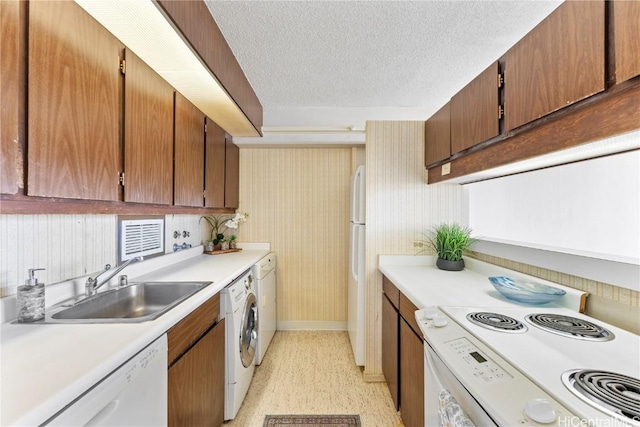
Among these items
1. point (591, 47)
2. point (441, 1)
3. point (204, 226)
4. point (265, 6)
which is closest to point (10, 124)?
point (265, 6)

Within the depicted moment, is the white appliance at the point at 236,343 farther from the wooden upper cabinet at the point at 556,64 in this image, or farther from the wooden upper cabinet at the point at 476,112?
the wooden upper cabinet at the point at 556,64

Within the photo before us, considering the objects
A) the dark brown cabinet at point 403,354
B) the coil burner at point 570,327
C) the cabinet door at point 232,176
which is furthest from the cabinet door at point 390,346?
the cabinet door at point 232,176

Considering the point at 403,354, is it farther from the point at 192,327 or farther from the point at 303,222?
the point at 303,222

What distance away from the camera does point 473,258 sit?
2186 mm

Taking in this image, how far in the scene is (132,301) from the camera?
1646 millimetres

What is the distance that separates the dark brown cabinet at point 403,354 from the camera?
4.74 feet

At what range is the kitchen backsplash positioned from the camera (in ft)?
3.81

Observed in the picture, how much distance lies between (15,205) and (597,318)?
2.18 m

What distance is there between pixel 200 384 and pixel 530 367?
4.73 feet

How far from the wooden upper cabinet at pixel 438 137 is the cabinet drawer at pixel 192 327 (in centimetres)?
173

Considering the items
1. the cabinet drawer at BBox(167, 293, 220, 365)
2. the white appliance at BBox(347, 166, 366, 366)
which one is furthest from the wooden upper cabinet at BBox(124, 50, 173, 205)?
the white appliance at BBox(347, 166, 366, 366)

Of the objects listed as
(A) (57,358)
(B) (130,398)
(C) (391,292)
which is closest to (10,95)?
(A) (57,358)

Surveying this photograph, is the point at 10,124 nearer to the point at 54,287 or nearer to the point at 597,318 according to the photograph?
the point at 54,287

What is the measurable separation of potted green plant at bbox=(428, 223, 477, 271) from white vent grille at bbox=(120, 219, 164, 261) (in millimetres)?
2141
